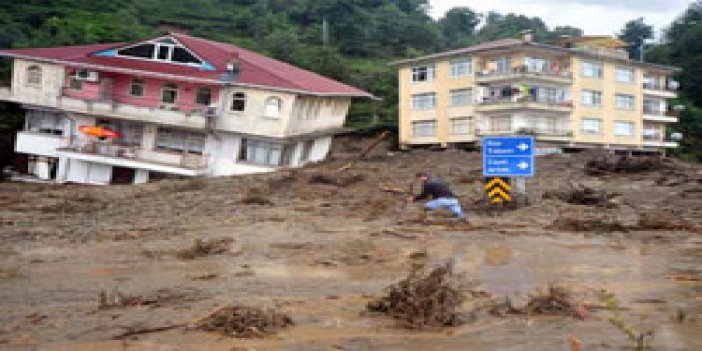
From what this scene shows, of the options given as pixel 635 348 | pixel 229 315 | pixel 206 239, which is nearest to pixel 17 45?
pixel 206 239

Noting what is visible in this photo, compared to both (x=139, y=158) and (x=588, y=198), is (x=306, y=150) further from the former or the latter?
(x=588, y=198)

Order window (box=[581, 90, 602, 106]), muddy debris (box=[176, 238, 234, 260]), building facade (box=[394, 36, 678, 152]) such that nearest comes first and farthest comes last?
1. muddy debris (box=[176, 238, 234, 260])
2. building facade (box=[394, 36, 678, 152])
3. window (box=[581, 90, 602, 106])

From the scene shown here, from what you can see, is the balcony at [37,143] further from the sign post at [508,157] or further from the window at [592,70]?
the window at [592,70]

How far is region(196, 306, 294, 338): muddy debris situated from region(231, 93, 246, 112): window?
88.7 ft

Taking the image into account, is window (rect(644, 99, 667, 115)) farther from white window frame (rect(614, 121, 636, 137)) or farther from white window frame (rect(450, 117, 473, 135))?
white window frame (rect(450, 117, 473, 135))

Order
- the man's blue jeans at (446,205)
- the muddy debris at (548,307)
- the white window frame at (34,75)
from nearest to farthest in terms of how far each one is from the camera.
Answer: the muddy debris at (548,307), the man's blue jeans at (446,205), the white window frame at (34,75)

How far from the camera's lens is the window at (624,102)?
48.5 metres

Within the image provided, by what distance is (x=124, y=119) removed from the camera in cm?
3497

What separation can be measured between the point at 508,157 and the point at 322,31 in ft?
173

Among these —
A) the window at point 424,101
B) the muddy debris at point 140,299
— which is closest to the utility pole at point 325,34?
the window at point 424,101

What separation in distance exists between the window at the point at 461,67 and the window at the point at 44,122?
2390cm

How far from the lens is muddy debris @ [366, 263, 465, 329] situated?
781 centimetres

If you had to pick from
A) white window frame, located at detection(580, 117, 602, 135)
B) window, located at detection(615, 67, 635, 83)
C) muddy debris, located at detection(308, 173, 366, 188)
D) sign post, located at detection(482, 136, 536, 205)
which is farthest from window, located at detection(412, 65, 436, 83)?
sign post, located at detection(482, 136, 536, 205)

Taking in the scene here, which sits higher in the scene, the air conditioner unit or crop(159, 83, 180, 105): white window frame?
the air conditioner unit
